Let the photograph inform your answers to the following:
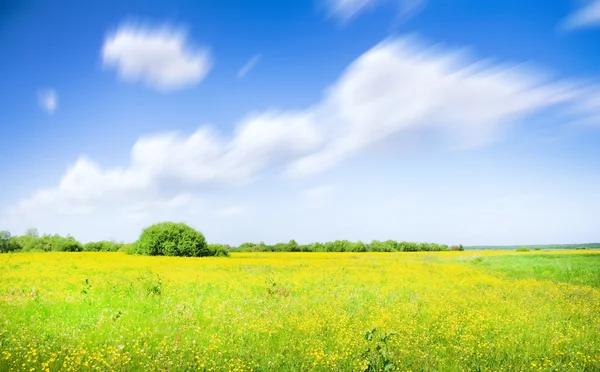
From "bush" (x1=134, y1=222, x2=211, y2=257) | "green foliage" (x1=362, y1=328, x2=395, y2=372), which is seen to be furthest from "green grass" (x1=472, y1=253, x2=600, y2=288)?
"bush" (x1=134, y1=222, x2=211, y2=257)

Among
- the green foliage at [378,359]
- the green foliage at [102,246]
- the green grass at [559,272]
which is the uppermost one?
the green foliage at [102,246]

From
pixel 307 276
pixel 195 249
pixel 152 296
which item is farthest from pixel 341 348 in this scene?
pixel 195 249

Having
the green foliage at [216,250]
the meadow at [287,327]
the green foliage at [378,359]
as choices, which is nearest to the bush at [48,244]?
the green foliage at [216,250]

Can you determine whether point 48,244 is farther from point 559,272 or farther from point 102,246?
point 559,272

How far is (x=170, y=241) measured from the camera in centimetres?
5409

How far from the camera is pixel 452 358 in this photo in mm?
9227

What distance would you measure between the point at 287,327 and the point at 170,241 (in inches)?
1854

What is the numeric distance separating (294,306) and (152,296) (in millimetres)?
6472

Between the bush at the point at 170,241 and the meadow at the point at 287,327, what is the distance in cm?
3402

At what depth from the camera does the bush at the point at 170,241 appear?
53500 millimetres

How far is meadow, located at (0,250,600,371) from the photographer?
8453mm

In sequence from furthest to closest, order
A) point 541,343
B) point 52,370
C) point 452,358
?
point 541,343, point 452,358, point 52,370

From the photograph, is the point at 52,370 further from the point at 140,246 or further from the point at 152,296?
the point at 140,246

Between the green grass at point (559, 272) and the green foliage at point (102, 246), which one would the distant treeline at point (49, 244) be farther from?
the green grass at point (559, 272)
